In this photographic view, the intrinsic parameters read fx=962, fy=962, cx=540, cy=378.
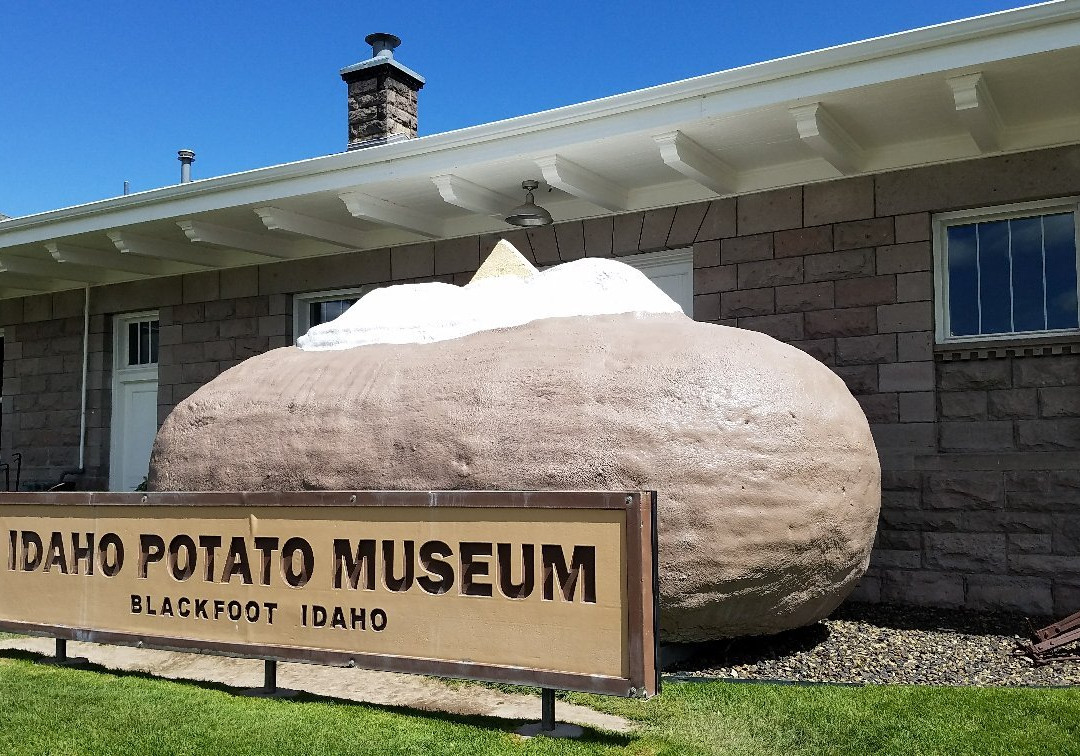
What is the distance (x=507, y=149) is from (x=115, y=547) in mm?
3950

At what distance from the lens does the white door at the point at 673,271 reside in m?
7.61

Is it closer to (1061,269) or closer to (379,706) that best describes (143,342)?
(379,706)

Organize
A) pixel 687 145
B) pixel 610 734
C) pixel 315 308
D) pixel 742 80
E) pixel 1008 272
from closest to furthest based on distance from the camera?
pixel 610 734 → pixel 742 80 → pixel 1008 272 → pixel 687 145 → pixel 315 308

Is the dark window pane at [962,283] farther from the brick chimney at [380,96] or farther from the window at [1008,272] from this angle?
the brick chimney at [380,96]

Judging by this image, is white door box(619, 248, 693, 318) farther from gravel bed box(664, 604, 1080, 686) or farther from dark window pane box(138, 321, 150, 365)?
A: dark window pane box(138, 321, 150, 365)

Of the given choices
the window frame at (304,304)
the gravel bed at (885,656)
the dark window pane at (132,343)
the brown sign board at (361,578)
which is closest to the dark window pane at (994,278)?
the gravel bed at (885,656)


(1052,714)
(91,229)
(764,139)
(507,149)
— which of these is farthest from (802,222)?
(91,229)

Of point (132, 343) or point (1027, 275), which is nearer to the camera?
point (1027, 275)

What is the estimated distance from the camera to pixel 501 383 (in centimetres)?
451

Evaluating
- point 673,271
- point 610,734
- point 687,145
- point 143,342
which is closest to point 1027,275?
point 687,145

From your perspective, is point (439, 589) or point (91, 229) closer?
point (439, 589)

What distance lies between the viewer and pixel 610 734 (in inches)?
142

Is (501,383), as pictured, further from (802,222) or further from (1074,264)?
(1074,264)

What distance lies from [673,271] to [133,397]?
6.67 metres
